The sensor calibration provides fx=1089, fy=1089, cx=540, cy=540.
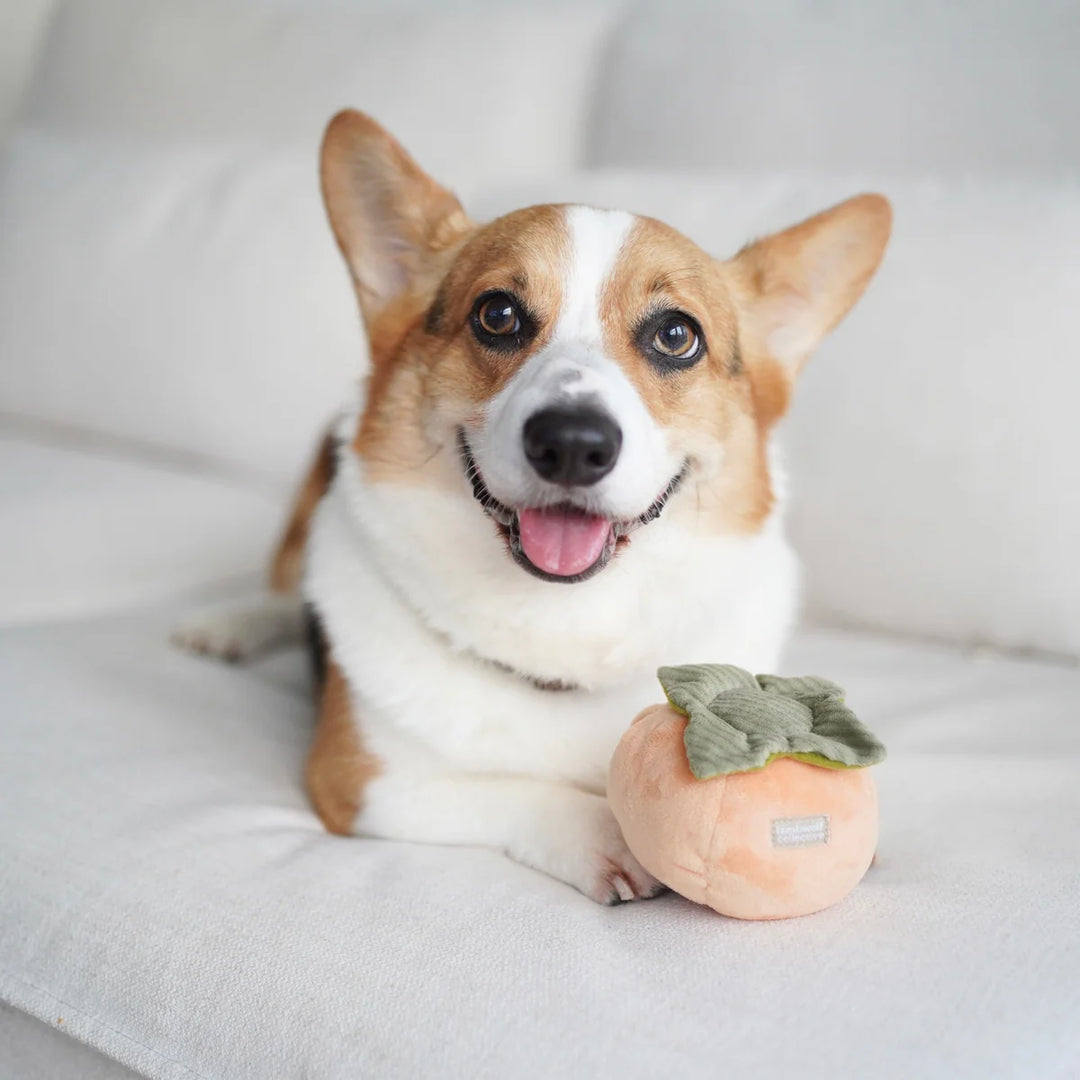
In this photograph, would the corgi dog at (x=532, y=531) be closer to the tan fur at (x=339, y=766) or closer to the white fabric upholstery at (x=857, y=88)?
the tan fur at (x=339, y=766)

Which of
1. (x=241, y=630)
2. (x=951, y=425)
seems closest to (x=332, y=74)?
(x=241, y=630)

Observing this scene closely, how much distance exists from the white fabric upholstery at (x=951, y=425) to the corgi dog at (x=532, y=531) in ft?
1.07

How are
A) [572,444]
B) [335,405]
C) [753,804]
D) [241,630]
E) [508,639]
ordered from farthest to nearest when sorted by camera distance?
1. [335,405]
2. [241,630]
3. [508,639]
4. [572,444]
5. [753,804]

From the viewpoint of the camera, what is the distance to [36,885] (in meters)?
1.08

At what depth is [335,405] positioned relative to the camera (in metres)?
2.39

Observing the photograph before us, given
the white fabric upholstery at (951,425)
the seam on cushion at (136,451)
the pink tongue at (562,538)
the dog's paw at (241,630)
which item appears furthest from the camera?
the seam on cushion at (136,451)

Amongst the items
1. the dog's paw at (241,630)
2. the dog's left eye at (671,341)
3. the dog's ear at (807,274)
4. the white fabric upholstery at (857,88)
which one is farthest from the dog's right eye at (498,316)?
the white fabric upholstery at (857,88)

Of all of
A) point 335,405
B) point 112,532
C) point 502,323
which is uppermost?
point 502,323

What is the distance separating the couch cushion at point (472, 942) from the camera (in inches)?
32.5

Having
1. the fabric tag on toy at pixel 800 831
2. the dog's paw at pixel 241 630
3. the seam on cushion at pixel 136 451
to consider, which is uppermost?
the fabric tag on toy at pixel 800 831

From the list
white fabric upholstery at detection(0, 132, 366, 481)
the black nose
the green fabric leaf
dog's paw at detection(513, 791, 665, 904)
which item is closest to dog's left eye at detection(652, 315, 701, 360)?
the black nose

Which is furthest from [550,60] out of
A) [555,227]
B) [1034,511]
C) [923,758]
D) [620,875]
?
[620,875]

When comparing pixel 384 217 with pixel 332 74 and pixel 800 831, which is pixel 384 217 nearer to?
pixel 800 831

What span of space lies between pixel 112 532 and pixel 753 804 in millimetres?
1621
